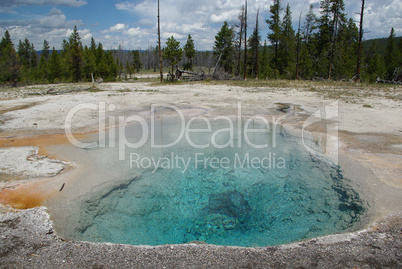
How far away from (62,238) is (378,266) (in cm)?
393

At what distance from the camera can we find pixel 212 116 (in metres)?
11.1

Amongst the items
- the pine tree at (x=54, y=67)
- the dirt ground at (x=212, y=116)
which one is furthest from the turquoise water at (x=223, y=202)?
the pine tree at (x=54, y=67)

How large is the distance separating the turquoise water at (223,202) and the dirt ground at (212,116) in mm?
492

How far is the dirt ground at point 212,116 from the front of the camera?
308 centimetres

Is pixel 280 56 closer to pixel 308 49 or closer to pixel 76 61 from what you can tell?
pixel 308 49

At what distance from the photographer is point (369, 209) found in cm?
427

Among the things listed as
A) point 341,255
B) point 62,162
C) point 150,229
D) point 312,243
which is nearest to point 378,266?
point 341,255

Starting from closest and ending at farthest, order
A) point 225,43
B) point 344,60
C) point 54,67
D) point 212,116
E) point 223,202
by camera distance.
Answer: point 223,202 < point 212,116 < point 344,60 < point 225,43 < point 54,67

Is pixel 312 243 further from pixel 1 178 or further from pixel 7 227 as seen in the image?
pixel 1 178

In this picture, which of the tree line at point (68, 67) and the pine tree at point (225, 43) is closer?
the tree line at point (68, 67)

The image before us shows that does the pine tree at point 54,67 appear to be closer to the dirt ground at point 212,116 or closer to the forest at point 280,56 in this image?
the forest at point 280,56

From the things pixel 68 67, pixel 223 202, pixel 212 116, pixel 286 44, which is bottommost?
pixel 223 202

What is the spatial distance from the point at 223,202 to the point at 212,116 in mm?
6472

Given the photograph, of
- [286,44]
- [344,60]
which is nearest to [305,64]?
[344,60]
